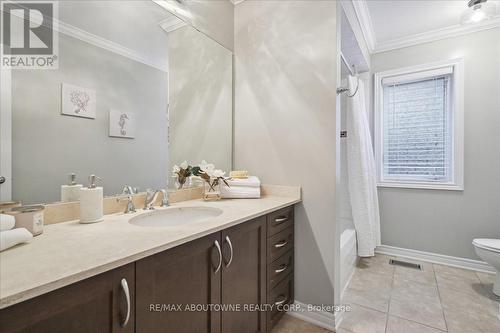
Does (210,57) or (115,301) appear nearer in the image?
(115,301)

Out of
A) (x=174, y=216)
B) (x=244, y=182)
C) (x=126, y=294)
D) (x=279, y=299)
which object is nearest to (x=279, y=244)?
(x=279, y=299)

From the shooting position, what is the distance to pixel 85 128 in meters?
1.14

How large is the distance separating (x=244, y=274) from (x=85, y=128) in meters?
1.07

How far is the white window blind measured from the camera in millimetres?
2596

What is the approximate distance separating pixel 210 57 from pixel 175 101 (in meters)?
0.54

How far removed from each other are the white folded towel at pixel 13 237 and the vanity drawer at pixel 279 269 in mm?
1143

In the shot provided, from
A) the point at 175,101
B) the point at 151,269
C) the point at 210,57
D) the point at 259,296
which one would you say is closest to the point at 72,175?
the point at 151,269

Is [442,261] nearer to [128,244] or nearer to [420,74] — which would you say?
[420,74]

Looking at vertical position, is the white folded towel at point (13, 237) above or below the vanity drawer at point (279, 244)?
above

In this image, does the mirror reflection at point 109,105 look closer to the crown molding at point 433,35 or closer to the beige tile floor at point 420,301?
the beige tile floor at point 420,301

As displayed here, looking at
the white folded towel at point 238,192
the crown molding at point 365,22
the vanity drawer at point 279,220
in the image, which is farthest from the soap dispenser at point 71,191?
the crown molding at point 365,22

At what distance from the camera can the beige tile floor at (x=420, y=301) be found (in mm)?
1582

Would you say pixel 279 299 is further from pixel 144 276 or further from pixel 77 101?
pixel 77 101

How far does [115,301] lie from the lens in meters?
0.70
